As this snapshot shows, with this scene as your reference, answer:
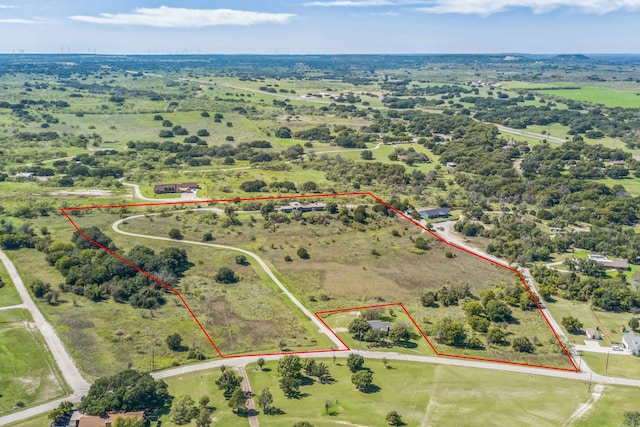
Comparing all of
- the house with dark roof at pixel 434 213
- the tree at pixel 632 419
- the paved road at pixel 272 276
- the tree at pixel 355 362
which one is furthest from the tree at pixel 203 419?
the house with dark roof at pixel 434 213

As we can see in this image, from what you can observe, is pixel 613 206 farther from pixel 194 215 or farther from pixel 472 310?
pixel 194 215

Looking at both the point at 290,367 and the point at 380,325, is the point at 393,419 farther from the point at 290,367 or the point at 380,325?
the point at 380,325

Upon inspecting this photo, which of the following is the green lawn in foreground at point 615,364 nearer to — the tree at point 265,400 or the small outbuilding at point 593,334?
the small outbuilding at point 593,334

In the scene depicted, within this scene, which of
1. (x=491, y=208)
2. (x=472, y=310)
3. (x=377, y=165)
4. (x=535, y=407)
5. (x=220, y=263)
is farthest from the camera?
(x=377, y=165)

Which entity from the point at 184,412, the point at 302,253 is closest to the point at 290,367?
the point at 184,412

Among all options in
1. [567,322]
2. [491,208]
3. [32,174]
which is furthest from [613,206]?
[32,174]

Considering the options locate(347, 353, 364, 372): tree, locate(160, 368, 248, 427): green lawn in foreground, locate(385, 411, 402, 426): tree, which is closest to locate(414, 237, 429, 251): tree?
locate(347, 353, 364, 372): tree

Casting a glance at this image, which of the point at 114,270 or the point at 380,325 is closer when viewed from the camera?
the point at 380,325

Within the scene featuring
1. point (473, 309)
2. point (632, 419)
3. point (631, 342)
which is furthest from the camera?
point (473, 309)
